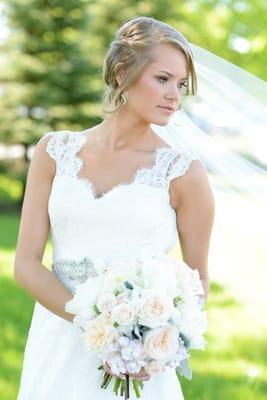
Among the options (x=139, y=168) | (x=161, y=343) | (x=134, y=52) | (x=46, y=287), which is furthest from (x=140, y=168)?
(x=161, y=343)

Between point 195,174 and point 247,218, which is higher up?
point 195,174

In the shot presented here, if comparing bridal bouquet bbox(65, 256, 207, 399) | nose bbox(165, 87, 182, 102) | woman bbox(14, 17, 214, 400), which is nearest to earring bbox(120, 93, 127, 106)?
woman bbox(14, 17, 214, 400)

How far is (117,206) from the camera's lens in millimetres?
3178

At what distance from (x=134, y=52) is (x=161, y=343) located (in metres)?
1.08

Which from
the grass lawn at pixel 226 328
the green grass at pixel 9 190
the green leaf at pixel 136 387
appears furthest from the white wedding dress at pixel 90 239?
the green grass at pixel 9 190

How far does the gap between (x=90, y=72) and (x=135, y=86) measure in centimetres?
2033

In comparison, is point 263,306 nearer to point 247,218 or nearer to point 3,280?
point 3,280

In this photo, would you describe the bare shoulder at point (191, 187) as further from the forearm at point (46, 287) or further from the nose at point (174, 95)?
the forearm at point (46, 287)

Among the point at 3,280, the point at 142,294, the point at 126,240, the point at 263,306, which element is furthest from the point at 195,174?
the point at 3,280

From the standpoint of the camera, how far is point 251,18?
24.1 m

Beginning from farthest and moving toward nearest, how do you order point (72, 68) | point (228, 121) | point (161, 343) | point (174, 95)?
point (72, 68) < point (228, 121) < point (174, 95) < point (161, 343)

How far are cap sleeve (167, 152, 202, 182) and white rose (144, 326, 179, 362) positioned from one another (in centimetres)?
67

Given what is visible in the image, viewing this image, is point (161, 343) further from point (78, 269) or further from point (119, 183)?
point (119, 183)

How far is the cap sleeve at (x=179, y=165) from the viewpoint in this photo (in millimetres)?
3223
